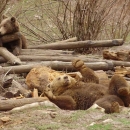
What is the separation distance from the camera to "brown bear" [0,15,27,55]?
8500mm

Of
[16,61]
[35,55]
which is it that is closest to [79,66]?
[16,61]

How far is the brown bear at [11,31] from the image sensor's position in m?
8.50

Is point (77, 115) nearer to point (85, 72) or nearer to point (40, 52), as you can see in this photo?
point (85, 72)

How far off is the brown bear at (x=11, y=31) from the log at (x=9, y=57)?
241 millimetres

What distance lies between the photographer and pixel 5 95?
638 centimetres

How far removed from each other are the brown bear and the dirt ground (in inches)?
135

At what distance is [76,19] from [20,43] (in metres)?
3.33

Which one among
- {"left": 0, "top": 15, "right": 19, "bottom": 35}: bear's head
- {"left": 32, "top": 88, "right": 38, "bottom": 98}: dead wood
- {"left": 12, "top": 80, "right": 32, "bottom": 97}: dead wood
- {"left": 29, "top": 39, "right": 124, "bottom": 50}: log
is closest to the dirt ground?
{"left": 32, "top": 88, "right": 38, "bottom": 98}: dead wood

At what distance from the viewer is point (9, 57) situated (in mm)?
8219

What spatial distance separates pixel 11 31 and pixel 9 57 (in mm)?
621

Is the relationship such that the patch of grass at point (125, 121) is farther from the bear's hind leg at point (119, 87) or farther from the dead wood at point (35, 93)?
the dead wood at point (35, 93)

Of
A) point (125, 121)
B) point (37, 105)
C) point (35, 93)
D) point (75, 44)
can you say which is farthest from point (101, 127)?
point (75, 44)

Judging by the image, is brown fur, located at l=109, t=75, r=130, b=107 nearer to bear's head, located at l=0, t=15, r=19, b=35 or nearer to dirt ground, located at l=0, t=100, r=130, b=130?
dirt ground, located at l=0, t=100, r=130, b=130

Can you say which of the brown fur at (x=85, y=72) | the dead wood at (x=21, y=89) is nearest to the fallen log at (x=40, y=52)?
the dead wood at (x=21, y=89)
